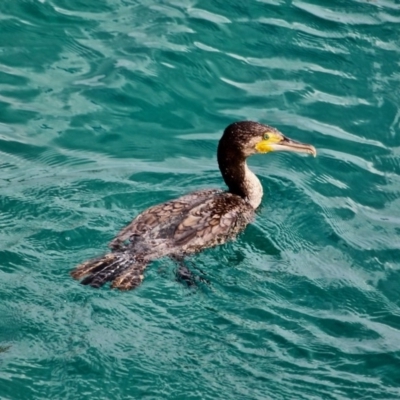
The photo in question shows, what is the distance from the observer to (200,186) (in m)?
12.0

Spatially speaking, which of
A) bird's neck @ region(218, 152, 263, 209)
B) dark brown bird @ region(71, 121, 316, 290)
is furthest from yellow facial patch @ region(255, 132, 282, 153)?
bird's neck @ region(218, 152, 263, 209)

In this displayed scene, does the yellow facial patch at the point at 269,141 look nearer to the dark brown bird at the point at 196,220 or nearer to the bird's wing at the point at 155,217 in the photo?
the dark brown bird at the point at 196,220

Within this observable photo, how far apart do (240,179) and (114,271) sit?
2.40 metres

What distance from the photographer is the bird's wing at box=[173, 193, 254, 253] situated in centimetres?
1059

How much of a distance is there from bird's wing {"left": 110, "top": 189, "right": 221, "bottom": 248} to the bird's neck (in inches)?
22.2

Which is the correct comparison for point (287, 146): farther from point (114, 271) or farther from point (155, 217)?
point (114, 271)

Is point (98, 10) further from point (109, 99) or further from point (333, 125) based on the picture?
point (333, 125)

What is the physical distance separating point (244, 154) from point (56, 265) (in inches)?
107

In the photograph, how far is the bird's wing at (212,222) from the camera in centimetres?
1059

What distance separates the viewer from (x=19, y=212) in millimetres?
10758

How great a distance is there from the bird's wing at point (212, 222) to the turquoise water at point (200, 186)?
17 centimetres

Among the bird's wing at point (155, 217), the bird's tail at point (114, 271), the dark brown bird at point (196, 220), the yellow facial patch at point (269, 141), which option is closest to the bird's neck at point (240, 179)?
the dark brown bird at point (196, 220)

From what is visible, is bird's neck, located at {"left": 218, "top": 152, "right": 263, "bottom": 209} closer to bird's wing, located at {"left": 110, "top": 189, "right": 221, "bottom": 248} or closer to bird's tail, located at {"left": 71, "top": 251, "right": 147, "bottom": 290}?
bird's wing, located at {"left": 110, "top": 189, "right": 221, "bottom": 248}

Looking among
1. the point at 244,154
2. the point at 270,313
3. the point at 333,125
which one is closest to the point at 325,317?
the point at 270,313
